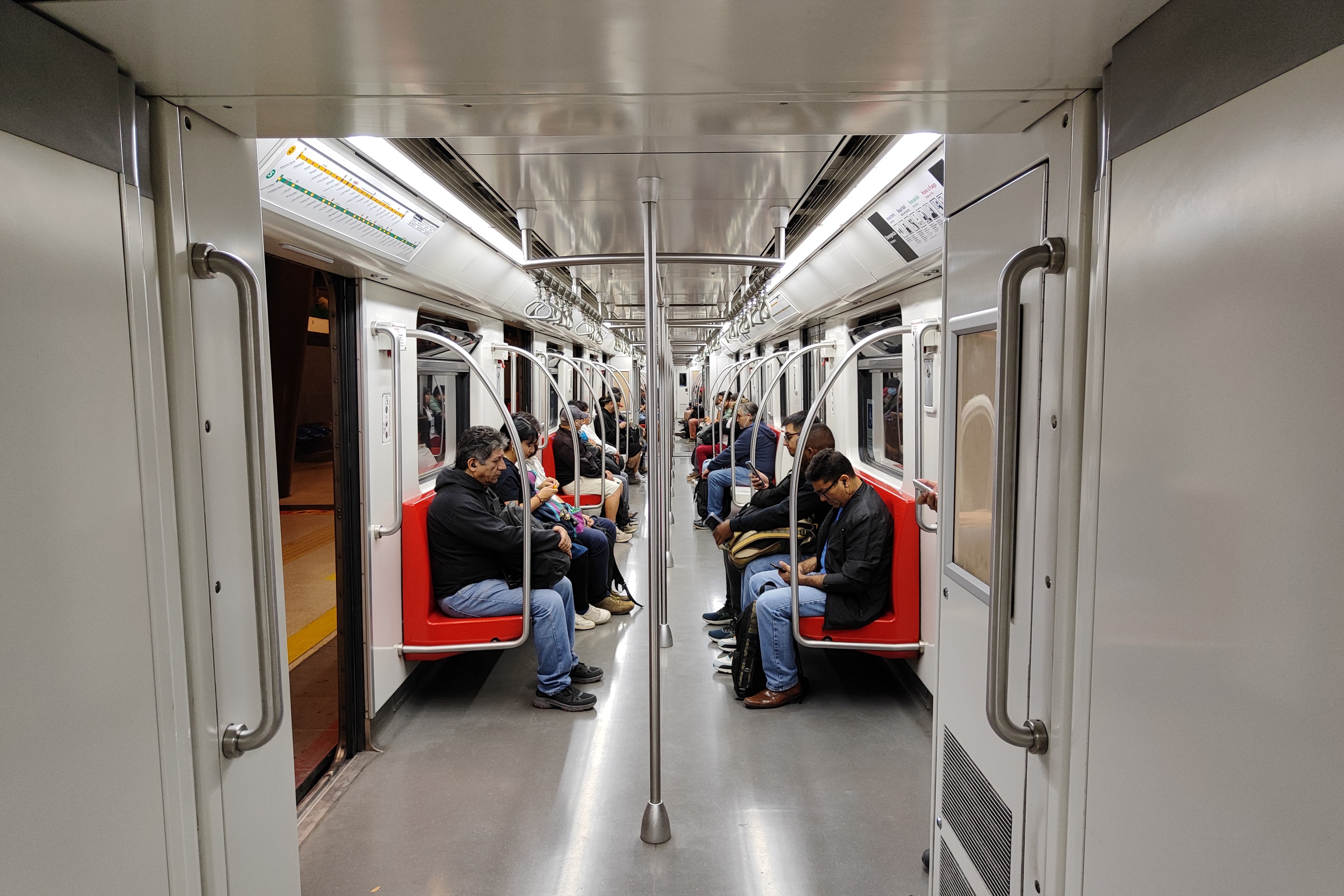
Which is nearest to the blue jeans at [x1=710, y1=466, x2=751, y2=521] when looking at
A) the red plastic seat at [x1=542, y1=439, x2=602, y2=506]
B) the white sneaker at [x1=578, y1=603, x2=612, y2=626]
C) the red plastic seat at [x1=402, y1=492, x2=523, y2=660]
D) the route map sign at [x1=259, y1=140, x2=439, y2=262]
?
the red plastic seat at [x1=542, y1=439, x2=602, y2=506]

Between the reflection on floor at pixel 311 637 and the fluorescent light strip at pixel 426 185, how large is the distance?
4.49ft

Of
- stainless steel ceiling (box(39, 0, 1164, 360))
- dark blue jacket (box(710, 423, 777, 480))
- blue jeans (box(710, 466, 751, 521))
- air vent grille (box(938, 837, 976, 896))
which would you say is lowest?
air vent grille (box(938, 837, 976, 896))

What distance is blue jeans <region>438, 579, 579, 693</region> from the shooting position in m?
4.14

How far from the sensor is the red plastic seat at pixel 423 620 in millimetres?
4082

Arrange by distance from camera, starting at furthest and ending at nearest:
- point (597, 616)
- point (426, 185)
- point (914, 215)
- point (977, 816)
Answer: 1. point (597, 616)
2. point (426, 185)
3. point (914, 215)
4. point (977, 816)

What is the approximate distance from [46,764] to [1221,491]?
60.0 inches

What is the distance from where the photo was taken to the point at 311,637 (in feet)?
18.8

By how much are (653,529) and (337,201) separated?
1.63m

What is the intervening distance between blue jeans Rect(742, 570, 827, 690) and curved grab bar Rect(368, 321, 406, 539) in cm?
192

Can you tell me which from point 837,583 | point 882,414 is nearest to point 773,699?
point 837,583

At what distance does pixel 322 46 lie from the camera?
3.89ft

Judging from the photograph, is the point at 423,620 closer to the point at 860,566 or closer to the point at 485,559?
the point at 485,559

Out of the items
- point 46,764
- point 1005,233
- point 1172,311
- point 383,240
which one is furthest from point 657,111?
point 383,240

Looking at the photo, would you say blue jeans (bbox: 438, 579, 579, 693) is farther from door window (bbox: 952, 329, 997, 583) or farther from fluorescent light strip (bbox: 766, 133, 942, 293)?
door window (bbox: 952, 329, 997, 583)
